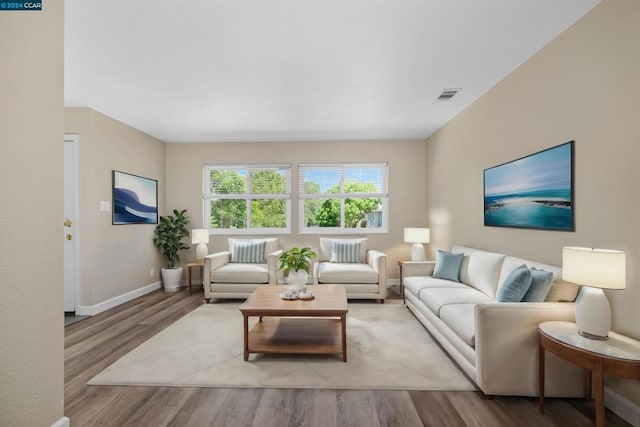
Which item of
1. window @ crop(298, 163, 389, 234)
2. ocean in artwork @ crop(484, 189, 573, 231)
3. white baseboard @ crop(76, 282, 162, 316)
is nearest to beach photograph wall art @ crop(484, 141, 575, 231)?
ocean in artwork @ crop(484, 189, 573, 231)

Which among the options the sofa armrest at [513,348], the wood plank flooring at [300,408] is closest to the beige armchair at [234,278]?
the wood plank flooring at [300,408]

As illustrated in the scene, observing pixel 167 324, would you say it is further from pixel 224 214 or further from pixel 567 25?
pixel 567 25

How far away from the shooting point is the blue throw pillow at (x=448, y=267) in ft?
12.2

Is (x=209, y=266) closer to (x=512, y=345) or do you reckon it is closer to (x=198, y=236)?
(x=198, y=236)

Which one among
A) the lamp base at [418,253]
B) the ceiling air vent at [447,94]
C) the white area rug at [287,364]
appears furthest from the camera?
the lamp base at [418,253]

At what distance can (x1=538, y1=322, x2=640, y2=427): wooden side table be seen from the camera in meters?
1.58

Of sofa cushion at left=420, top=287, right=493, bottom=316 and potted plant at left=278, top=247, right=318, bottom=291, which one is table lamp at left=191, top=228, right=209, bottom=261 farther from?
sofa cushion at left=420, top=287, right=493, bottom=316

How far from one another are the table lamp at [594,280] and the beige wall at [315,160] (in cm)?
373

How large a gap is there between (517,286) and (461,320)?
1.62ft

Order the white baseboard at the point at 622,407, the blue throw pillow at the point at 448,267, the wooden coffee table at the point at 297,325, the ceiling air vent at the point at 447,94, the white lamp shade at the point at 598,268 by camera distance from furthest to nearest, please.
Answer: the blue throw pillow at the point at 448,267 < the ceiling air vent at the point at 447,94 < the wooden coffee table at the point at 297,325 < the white baseboard at the point at 622,407 < the white lamp shade at the point at 598,268

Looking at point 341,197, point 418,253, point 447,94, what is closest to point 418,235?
point 418,253

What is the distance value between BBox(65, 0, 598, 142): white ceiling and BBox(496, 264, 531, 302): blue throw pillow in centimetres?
186

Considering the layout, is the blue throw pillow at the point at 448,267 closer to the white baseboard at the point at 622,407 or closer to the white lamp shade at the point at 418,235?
the white lamp shade at the point at 418,235

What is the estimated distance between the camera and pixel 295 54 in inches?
105
